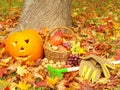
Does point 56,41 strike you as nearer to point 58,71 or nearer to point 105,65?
point 58,71

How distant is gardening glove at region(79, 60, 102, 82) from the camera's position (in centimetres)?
445

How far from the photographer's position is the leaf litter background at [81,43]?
168 inches

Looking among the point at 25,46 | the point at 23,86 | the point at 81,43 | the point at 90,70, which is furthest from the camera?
the point at 81,43

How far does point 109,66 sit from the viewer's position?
15.1ft

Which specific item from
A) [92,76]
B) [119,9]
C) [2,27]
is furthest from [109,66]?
[119,9]

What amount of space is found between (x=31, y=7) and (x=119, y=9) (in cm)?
319

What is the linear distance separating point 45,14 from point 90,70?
1672 millimetres

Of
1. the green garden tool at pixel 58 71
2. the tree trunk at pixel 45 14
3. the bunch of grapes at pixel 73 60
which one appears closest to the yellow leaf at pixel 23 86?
the green garden tool at pixel 58 71

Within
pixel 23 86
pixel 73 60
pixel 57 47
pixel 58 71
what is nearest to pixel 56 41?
pixel 57 47

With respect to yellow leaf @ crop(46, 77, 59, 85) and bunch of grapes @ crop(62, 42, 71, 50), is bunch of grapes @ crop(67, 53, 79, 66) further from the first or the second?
yellow leaf @ crop(46, 77, 59, 85)

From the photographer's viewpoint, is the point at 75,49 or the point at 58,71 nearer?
the point at 58,71

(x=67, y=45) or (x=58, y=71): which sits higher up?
(x=67, y=45)

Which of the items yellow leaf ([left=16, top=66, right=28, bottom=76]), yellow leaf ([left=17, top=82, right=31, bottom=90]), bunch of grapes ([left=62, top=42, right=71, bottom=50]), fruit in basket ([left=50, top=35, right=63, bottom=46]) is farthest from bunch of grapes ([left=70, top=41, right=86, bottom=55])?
yellow leaf ([left=17, top=82, right=31, bottom=90])

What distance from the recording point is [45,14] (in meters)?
5.89
